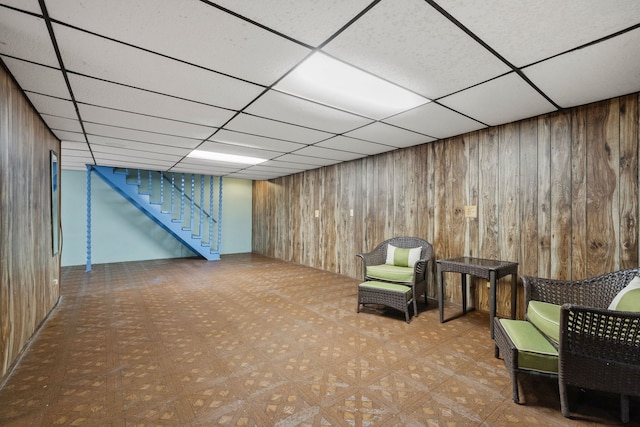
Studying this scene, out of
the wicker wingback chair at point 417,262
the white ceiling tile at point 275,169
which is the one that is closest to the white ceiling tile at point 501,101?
the wicker wingback chair at point 417,262

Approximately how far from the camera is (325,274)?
5582 millimetres

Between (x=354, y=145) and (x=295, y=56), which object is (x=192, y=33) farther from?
(x=354, y=145)

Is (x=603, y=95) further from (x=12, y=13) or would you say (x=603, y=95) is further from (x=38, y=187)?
(x=38, y=187)

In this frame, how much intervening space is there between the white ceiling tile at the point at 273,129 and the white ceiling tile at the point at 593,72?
2191 mm

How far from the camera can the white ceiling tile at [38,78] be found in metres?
1.92

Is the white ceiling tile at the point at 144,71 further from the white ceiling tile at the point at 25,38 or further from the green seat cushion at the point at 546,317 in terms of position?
the green seat cushion at the point at 546,317

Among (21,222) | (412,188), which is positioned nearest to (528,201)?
(412,188)

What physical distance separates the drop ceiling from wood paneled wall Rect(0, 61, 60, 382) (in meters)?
0.24

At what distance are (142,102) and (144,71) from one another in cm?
67

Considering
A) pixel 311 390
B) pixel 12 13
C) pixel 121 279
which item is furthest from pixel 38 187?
pixel 311 390

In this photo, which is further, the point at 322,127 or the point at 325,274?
the point at 325,274

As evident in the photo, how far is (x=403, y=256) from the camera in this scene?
12.1 ft

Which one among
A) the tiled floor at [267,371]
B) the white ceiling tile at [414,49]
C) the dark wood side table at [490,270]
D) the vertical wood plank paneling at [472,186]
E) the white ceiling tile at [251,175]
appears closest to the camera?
the white ceiling tile at [414,49]

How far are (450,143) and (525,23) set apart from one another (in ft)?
7.63
